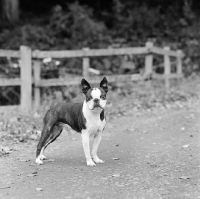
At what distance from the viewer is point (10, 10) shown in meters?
19.7

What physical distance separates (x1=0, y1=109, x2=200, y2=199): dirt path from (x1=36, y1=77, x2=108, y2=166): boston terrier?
0.94ft

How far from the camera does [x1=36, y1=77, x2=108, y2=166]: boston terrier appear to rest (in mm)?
6250

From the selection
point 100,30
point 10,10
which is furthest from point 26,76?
point 10,10

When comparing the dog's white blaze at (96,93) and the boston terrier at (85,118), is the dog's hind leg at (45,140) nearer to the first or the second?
the boston terrier at (85,118)

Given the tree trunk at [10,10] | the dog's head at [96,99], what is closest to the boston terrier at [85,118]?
the dog's head at [96,99]

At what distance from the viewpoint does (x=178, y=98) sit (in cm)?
1309

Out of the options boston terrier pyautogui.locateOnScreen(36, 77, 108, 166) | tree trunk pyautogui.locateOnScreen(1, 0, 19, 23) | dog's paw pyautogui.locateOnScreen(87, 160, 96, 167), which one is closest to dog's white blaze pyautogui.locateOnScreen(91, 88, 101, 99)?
boston terrier pyautogui.locateOnScreen(36, 77, 108, 166)

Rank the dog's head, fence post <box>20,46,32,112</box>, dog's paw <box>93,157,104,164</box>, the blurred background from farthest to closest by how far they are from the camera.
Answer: the blurred background
fence post <box>20,46,32,112</box>
dog's paw <box>93,157,104,164</box>
the dog's head

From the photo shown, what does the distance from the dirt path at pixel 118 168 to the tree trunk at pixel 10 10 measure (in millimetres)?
11511

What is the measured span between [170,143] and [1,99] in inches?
292

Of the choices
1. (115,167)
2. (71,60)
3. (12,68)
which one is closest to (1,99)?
(12,68)

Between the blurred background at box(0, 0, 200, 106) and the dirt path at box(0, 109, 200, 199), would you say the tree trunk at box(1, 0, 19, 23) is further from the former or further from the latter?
the dirt path at box(0, 109, 200, 199)

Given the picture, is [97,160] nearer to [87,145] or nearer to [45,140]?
[87,145]

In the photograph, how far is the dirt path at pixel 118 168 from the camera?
5.40 meters
